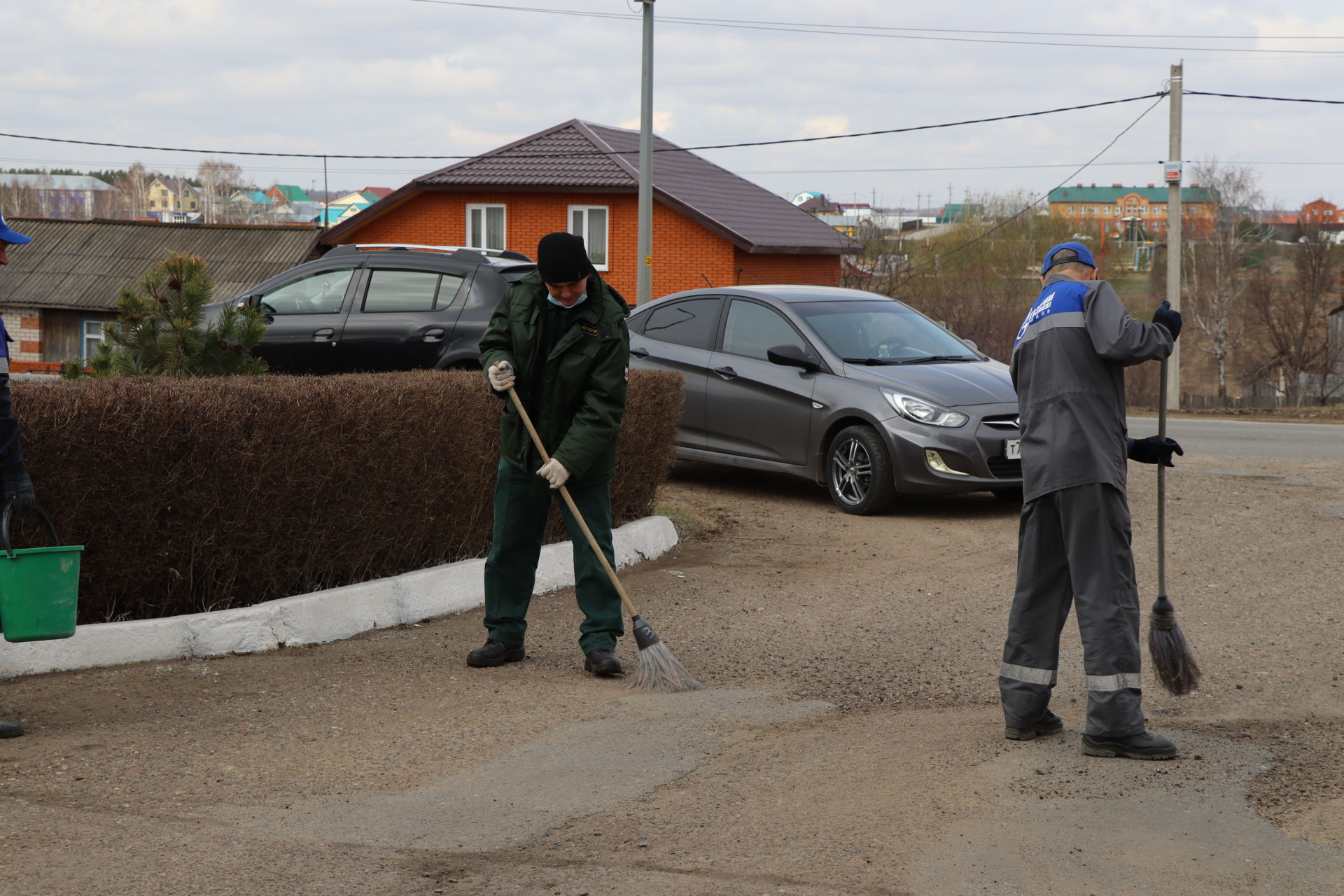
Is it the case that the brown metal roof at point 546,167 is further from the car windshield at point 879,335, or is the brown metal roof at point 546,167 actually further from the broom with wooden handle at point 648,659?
the broom with wooden handle at point 648,659

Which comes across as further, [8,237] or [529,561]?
[529,561]

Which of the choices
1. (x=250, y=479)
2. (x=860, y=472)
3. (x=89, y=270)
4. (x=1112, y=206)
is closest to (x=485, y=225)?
(x=89, y=270)

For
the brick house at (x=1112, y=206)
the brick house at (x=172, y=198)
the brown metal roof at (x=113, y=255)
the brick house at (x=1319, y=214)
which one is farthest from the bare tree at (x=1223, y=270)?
the brick house at (x=172, y=198)

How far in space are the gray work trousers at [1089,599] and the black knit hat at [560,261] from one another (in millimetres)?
2058

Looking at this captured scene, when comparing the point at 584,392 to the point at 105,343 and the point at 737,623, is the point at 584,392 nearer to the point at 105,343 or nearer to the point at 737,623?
the point at 737,623

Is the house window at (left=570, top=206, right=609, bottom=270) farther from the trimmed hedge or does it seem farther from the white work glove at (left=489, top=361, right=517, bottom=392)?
the white work glove at (left=489, top=361, right=517, bottom=392)

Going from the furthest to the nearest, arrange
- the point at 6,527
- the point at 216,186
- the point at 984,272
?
the point at 216,186 → the point at 984,272 → the point at 6,527

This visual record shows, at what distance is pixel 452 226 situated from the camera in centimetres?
3559

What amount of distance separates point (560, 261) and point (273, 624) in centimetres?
208

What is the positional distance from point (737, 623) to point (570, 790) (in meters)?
2.66

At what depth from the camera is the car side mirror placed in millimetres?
9930

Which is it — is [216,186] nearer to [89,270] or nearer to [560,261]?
[89,270]

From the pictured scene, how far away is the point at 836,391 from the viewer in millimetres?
9711

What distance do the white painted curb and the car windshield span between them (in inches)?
145
